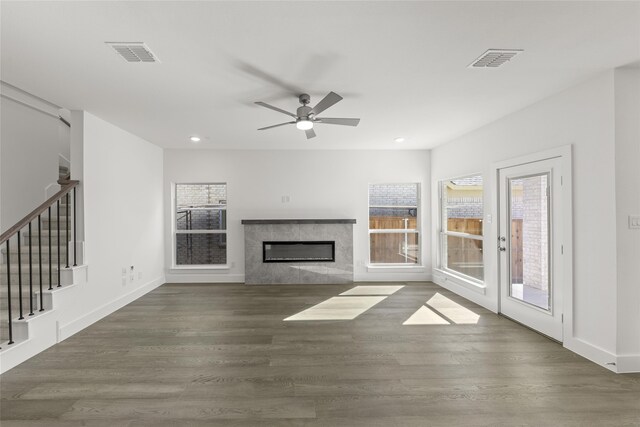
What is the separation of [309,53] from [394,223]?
4.48 metres

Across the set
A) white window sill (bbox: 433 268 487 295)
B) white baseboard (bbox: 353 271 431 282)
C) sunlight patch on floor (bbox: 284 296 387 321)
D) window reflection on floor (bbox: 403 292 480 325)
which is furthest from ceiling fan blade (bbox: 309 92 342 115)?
white baseboard (bbox: 353 271 431 282)

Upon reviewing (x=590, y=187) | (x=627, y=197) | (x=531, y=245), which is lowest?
(x=531, y=245)

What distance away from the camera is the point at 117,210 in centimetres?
446

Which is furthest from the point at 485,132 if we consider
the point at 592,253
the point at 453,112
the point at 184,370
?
the point at 184,370

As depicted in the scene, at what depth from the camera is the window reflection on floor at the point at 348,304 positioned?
4082mm

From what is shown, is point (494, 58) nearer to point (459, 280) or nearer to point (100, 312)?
point (459, 280)

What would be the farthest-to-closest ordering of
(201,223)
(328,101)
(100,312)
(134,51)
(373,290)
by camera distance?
1. (201,223)
2. (373,290)
3. (100,312)
4. (328,101)
5. (134,51)

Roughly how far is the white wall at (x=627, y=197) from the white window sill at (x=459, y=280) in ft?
5.89

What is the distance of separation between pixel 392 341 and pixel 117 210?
4.01 m

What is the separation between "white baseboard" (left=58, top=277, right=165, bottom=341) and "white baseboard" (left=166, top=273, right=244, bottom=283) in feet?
1.36

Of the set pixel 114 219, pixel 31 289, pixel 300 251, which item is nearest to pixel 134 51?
pixel 31 289

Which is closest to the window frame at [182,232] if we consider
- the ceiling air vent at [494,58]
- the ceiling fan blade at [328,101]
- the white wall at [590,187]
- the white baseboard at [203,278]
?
the white baseboard at [203,278]

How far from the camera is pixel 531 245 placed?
3.66 metres

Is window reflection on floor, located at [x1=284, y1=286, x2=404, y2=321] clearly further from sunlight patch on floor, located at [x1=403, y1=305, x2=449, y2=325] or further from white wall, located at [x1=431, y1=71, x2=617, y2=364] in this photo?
white wall, located at [x1=431, y1=71, x2=617, y2=364]
